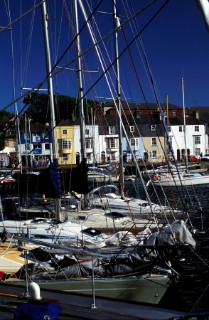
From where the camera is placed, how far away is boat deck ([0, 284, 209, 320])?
8.35m

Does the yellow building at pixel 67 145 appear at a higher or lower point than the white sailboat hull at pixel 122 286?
higher

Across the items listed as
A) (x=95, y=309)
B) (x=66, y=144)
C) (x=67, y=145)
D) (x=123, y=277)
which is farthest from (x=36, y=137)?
(x=95, y=309)

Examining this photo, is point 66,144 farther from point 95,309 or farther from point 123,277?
point 95,309

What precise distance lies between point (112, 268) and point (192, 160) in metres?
75.4

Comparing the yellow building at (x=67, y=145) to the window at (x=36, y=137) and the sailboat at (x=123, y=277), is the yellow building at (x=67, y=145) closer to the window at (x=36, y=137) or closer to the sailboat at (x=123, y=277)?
the window at (x=36, y=137)

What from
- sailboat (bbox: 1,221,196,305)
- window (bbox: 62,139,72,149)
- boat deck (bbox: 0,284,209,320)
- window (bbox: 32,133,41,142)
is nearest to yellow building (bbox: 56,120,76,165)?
window (bbox: 62,139,72,149)

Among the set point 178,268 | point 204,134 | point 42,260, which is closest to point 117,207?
point 42,260

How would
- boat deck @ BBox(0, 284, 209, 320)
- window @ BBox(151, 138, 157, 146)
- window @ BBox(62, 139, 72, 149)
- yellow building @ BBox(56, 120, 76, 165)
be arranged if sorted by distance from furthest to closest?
window @ BBox(151, 138, 157, 146)
window @ BBox(62, 139, 72, 149)
yellow building @ BBox(56, 120, 76, 165)
boat deck @ BBox(0, 284, 209, 320)

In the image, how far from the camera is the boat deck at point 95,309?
8352 millimetres

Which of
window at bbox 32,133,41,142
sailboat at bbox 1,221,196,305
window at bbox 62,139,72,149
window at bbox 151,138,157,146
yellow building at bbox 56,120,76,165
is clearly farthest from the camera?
window at bbox 151,138,157,146

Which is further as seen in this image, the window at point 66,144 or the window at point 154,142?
the window at point 154,142

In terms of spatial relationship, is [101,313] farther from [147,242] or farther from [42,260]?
[42,260]

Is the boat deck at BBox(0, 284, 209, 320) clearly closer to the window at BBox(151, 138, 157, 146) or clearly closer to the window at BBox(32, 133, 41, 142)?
the window at BBox(32, 133, 41, 142)

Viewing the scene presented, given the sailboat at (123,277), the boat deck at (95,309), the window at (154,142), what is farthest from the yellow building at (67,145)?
the boat deck at (95,309)
